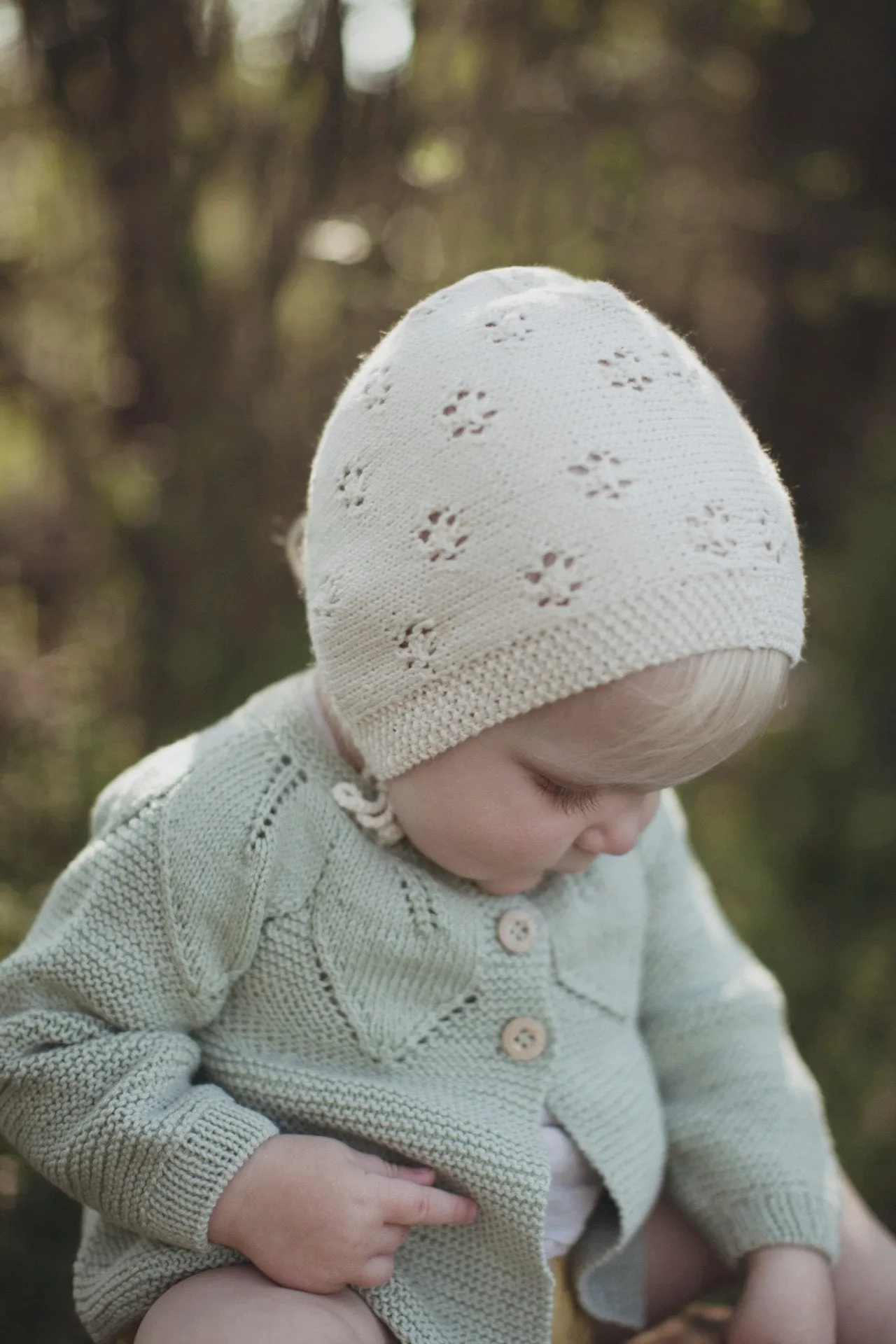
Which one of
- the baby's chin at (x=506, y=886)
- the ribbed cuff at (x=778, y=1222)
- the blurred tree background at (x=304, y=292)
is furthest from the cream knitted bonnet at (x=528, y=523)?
the blurred tree background at (x=304, y=292)

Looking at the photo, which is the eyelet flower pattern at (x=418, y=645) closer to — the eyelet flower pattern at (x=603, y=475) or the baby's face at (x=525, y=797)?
the baby's face at (x=525, y=797)

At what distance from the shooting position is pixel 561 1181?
1.56 m

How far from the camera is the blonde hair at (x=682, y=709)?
4.10 feet

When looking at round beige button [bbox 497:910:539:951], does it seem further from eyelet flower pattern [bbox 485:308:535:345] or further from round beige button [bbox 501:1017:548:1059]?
eyelet flower pattern [bbox 485:308:535:345]

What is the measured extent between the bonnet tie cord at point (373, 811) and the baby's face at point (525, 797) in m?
0.02

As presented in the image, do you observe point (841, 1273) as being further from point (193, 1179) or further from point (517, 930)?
point (193, 1179)

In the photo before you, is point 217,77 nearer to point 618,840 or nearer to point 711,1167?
point 618,840

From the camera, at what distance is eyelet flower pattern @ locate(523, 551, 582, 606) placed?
4.01ft

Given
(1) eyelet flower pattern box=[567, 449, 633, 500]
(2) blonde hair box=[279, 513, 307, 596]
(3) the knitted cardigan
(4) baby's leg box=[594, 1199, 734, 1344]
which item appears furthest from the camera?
(4) baby's leg box=[594, 1199, 734, 1344]

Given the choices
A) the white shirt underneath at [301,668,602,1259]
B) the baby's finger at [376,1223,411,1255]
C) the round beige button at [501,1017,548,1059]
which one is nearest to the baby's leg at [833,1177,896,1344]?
the white shirt underneath at [301,668,602,1259]

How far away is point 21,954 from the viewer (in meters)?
1.39

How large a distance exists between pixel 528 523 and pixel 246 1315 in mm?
859

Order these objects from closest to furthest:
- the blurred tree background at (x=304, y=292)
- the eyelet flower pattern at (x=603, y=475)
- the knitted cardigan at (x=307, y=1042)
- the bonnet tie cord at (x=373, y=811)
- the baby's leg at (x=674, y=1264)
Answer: the eyelet flower pattern at (x=603, y=475), the knitted cardigan at (x=307, y=1042), the bonnet tie cord at (x=373, y=811), the baby's leg at (x=674, y=1264), the blurred tree background at (x=304, y=292)

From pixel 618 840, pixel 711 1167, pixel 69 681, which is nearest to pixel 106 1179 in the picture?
pixel 618 840
